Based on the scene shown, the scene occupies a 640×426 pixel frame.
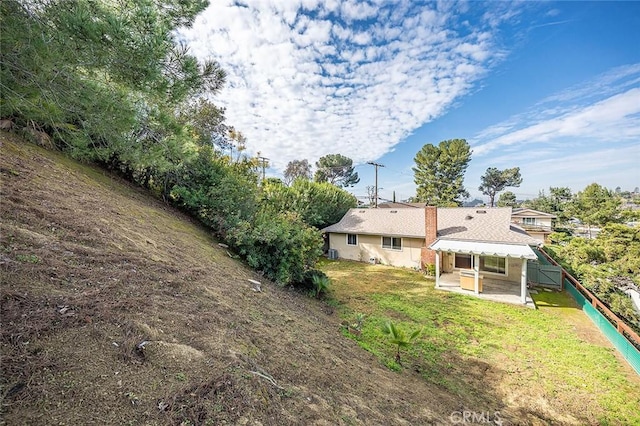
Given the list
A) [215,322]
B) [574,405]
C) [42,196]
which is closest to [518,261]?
[574,405]

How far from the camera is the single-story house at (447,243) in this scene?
12.3 m

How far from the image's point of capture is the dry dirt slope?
6.65 ft

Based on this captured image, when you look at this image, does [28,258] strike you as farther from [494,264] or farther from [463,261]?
[494,264]

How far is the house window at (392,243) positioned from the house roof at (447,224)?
578 millimetres

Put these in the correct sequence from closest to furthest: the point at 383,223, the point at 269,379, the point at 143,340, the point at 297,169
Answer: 1. the point at 143,340
2. the point at 269,379
3. the point at 383,223
4. the point at 297,169

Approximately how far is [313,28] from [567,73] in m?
11.1

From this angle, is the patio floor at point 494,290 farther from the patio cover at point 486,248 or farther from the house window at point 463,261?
the patio cover at point 486,248

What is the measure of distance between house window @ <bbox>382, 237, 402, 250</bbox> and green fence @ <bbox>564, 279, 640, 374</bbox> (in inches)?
330

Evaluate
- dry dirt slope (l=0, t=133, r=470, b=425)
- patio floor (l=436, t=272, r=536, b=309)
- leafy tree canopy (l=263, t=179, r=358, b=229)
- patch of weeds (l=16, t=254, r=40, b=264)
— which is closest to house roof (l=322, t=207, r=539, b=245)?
leafy tree canopy (l=263, t=179, r=358, b=229)

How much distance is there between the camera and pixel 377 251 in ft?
59.3

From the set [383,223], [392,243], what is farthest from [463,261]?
[383,223]

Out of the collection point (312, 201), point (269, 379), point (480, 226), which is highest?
point (312, 201)

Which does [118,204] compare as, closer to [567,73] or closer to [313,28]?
[313,28]

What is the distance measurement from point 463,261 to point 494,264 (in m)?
1.51
